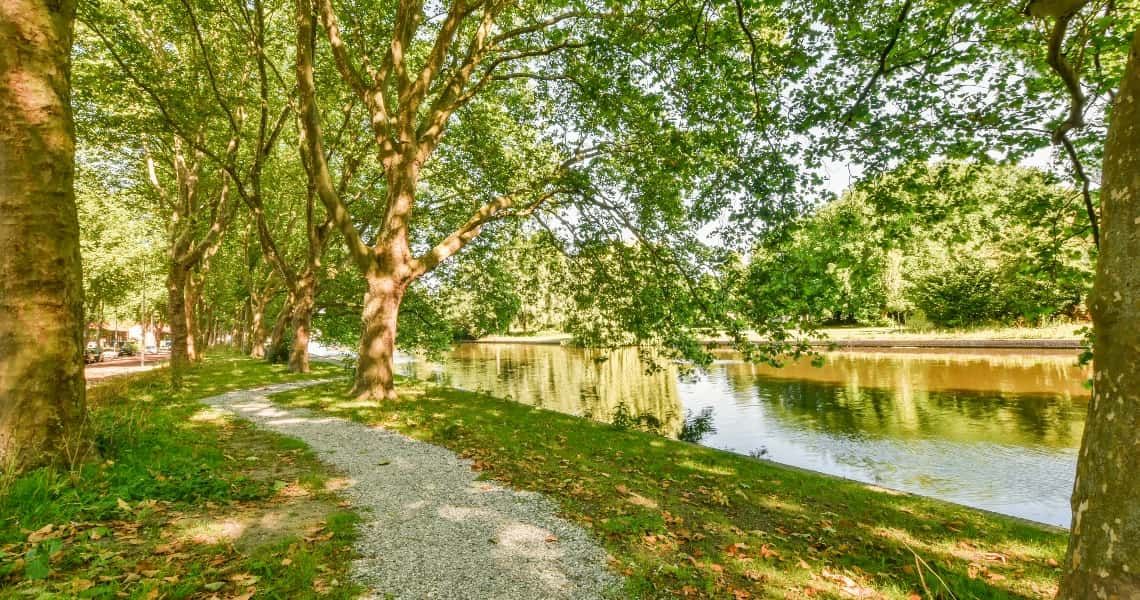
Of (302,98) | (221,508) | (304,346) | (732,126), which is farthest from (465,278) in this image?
(221,508)

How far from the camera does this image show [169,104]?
12359 millimetres

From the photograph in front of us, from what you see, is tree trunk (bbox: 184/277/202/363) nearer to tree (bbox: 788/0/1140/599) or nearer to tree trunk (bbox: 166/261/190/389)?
tree trunk (bbox: 166/261/190/389)

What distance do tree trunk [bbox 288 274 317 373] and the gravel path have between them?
13.1 m

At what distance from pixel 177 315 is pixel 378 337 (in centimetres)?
1280

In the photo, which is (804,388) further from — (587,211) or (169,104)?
(169,104)

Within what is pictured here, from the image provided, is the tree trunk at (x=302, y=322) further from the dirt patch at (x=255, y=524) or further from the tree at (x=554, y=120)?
the dirt patch at (x=255, y=524)

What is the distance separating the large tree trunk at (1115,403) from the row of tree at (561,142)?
1cm

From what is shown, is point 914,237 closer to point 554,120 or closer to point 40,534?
point 554,120

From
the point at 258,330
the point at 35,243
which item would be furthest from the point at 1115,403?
the point at 258,330

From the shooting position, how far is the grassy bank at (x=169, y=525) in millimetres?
3434

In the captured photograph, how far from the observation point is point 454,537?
15.8 ft

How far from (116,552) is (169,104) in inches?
494

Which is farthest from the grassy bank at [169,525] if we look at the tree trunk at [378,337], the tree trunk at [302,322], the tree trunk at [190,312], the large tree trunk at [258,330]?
the large tree trunk at [258,330]

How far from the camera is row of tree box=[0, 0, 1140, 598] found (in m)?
4.77
